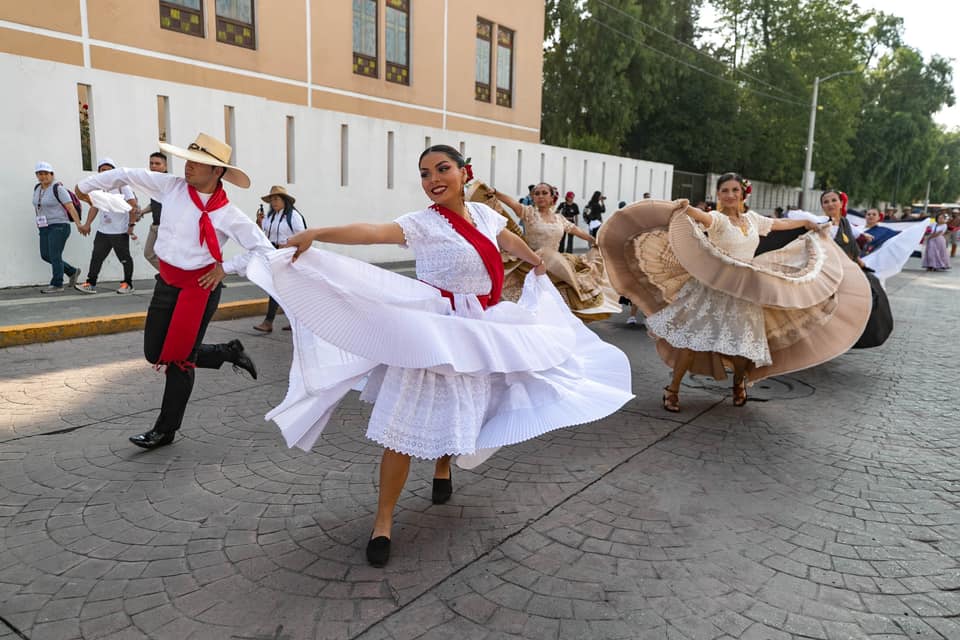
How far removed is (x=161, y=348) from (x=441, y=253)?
2.28 metres

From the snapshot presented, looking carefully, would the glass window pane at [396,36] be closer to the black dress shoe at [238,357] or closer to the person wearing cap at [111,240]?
the person wearing cap at [111,240]

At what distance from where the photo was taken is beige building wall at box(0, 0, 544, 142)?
43.0ft

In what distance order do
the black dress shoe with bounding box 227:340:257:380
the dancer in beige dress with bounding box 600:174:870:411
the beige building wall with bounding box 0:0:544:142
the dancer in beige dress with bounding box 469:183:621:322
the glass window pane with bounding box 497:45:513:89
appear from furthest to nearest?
the glass window pane with bounding box 497:45:513:89
the beige building wall with bounding box 0:0:544:142
the dancer in beige dress with bounding box 469:183:621:322
the dancer in beige dress with bounding box 600:174:870:411
the black dress shoe with bounding box 227:340:257:380

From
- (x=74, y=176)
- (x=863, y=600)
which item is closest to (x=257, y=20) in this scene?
(x=74, y=176)

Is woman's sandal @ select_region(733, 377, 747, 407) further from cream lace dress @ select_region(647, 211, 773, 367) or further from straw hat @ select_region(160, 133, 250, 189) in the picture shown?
straw hat @ select_region(160, 133, 250, 189)

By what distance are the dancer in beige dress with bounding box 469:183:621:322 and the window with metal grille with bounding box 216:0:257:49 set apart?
1118 cm

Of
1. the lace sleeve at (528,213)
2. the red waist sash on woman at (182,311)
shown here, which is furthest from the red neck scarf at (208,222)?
the lace sleeve at (528,213)

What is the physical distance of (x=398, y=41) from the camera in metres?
20.4

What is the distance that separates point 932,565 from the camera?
3.23 m

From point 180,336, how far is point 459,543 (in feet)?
7.69

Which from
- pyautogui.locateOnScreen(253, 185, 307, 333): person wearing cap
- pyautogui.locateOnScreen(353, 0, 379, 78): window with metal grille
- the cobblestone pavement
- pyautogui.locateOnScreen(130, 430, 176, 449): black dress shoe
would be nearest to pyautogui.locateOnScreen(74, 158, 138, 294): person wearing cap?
pyautogui.locateOnScreen(253, 185, 307, 333): person wearing cap

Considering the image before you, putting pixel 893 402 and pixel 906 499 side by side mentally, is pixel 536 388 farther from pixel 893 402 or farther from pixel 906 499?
pixel 893 402

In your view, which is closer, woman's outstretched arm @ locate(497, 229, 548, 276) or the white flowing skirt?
the white flowing skirt

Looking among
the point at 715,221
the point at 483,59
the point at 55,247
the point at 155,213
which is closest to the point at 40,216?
the point at 55,247
